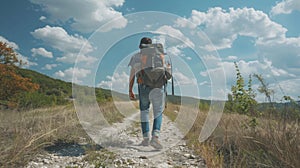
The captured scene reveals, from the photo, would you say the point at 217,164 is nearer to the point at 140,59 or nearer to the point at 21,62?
the point at 140,59

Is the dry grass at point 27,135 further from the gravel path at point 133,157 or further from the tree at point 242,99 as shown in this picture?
the tree at point 242,99

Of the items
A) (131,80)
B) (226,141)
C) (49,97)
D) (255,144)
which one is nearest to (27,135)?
(131,80)

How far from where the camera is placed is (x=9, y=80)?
102ft

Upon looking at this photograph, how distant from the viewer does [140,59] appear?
4.91 metres

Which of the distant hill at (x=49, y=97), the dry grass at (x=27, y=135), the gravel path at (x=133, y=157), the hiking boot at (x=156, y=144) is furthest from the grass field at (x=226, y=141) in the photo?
the distant hill at (x=49, y=97)

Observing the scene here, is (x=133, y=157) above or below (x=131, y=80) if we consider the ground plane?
below

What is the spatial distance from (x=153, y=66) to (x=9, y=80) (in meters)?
31.4

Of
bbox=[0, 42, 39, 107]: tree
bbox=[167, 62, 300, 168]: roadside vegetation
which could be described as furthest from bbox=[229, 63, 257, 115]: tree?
bbox=[0, 42, 39, 107]: tree

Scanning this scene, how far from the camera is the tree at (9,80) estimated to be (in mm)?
30558

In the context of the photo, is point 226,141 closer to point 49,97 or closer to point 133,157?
point 133,157

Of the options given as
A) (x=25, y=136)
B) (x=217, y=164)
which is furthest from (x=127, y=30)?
(x=217, y=164)

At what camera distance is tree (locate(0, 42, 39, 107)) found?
3056cm

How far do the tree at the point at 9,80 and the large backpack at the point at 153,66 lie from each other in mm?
28811

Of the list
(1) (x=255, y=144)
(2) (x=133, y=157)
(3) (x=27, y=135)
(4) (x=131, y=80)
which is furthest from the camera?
(4) (x=131, y=80)
